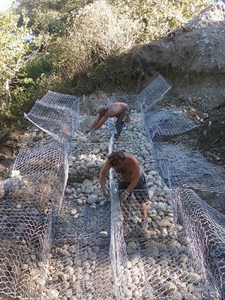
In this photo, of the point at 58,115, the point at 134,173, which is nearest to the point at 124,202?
the point at 134,173

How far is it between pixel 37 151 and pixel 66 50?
4.55 meters

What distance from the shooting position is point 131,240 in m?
4.10

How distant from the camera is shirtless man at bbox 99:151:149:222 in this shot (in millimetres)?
3627

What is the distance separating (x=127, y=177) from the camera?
13.0ft

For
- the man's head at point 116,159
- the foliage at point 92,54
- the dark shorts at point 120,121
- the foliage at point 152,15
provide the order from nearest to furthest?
the man's head at point 116,159
the dark shorts at point 120,121
the foliage at point 92,54
the foliage at point 152,15

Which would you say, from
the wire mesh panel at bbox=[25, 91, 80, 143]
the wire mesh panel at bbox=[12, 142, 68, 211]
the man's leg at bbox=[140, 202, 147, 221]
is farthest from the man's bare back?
the man's leg at bbox=[140, 202, 147, 221]

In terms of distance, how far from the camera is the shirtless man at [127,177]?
Result: 363 cm

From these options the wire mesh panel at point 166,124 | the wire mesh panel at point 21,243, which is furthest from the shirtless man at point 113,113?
the wire mesh panel at point 21,243

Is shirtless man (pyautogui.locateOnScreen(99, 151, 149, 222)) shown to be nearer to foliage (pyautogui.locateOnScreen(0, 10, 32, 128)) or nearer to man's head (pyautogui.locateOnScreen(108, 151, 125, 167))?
man's head (pyautogui.locateOnScreen(108, 151, 125, 167))

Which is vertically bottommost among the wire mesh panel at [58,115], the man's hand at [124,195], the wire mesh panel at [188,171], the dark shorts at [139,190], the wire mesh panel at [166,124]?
the wire mesh panel at [166,124]

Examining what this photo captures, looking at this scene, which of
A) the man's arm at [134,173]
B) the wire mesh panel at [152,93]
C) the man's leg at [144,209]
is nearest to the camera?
the man's arm at [134,173]

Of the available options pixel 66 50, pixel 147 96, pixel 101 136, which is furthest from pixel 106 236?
pixel 66 50

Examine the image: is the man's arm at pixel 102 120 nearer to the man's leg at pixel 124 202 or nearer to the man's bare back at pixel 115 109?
the man's bare back at pixel 115 109

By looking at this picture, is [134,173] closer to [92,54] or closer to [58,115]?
[58,115]
